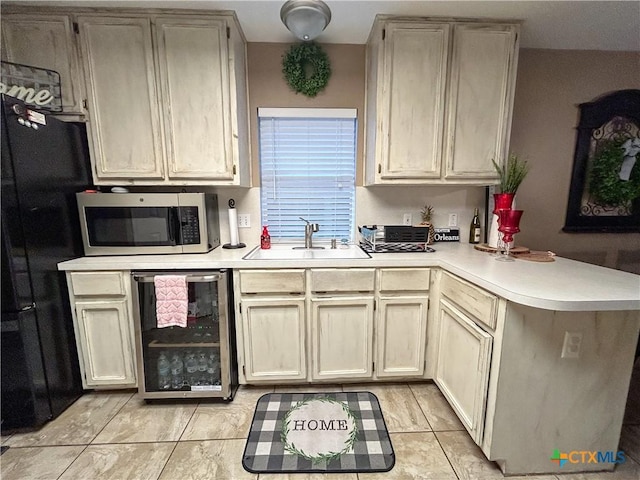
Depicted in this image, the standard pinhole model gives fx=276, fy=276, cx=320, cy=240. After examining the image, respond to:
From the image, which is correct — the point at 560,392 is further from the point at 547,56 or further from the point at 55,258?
the point at 55,258

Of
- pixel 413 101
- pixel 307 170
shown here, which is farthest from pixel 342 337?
pixel 413 101

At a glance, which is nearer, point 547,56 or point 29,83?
point 29,83

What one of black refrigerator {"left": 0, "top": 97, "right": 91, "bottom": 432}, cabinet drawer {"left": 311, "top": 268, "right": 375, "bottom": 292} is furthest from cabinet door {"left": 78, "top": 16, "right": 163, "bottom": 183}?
cabinet drawer {"left": 311, "top": 268, "right": 375, "bottom": 292}

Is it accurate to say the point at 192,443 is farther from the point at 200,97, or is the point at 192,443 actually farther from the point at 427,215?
the point at 427,215

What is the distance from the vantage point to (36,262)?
1500mm

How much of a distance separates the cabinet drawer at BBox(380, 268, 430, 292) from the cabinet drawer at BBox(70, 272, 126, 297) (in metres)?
1.60

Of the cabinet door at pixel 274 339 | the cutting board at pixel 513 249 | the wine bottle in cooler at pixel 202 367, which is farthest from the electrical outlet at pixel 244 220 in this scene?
the cutting board at pixel 513 249

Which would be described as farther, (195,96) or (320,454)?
(195,96)

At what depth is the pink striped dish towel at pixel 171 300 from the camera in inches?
63.2

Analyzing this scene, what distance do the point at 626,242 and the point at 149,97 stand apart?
12.5 ft

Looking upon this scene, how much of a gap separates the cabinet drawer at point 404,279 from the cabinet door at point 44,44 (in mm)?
2293

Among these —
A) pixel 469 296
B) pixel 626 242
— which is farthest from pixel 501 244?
pixel 626 242

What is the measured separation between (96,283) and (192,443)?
107 centimetres

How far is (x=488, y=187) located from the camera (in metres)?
2.19
